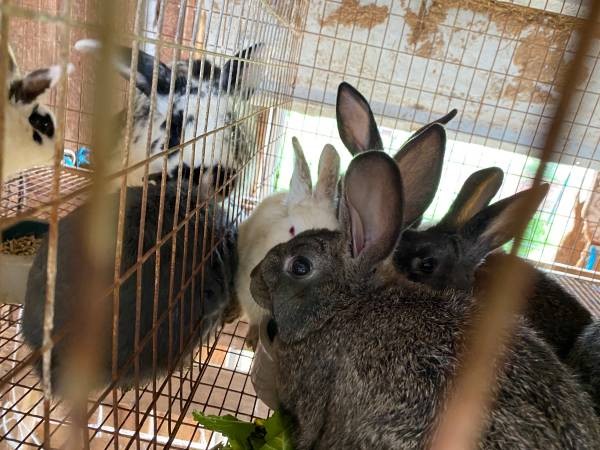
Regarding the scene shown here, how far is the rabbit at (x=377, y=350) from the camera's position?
831 mm

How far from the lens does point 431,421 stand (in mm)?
836

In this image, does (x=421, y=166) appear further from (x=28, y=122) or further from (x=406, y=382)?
(x=28, y=122)

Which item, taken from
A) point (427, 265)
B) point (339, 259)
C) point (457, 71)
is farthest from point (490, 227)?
point (457, 71)

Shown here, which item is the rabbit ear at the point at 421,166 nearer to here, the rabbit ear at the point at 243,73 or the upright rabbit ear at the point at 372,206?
the upright rabbit ear at the point at 372,206

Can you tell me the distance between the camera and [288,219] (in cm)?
174

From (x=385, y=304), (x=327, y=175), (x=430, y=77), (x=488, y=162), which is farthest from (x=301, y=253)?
(x=488, y=162)

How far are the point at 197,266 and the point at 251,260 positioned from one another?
1.26 feet

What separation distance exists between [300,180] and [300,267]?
70 centimetres

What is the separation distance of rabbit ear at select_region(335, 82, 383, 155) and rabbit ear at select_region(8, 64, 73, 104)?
89 centimetres

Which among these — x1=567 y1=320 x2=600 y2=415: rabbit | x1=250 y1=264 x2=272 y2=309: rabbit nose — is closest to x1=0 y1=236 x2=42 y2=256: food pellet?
x1=250 y1=264 x2=272 y2=309: rabbit nose

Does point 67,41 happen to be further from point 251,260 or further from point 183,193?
point 251,260

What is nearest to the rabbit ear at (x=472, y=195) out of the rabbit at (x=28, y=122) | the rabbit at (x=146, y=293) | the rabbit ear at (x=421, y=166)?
the rabbit ear at (x=421, y=166)

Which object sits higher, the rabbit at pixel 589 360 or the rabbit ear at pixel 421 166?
the rabbit ear at pixel 421 166

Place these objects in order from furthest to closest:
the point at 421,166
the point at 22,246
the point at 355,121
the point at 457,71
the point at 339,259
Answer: the point at 457,71
the point at 22,246
the point at 355,121
the point at 421,166
the point at 339,259
